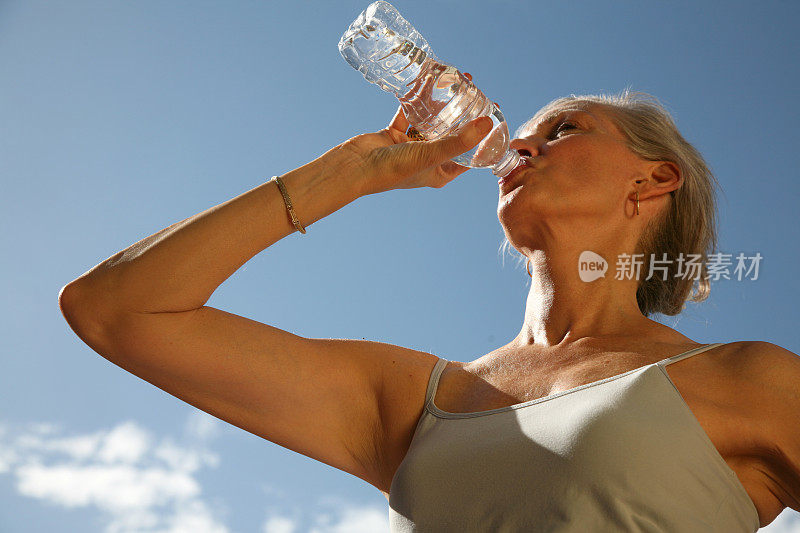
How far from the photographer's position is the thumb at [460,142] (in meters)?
1.53

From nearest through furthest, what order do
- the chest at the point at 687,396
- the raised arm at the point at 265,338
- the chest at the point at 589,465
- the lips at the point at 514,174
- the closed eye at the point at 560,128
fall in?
the chest at the point at 589,465
the chest at the point at 687,396
the raised arm at the point at 265,338
the lips at the point at 514,174
the closed eye at the point at 560,128

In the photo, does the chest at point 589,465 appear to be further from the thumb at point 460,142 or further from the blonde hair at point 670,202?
the blonde hair at point 670,202

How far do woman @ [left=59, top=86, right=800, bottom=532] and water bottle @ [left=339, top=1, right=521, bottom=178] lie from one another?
54 millimetres

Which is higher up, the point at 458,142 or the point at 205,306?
the point at 458,142

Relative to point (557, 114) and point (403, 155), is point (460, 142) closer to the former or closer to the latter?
point (403, 155)

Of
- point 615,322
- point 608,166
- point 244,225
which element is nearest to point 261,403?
point 244,225

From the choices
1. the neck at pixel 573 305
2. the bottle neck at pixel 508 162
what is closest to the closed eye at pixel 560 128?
the bottle neck at pixel 508 162

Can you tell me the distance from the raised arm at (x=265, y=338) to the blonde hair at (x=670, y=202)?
530 mm

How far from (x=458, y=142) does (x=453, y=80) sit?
301 millimetres

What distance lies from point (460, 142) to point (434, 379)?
1.62 ft

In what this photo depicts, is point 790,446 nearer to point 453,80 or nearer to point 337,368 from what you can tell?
point 337,368

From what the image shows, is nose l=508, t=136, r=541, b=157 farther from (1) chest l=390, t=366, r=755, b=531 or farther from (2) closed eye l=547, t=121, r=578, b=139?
(1) chest l=390, t=366, r=755, b=531

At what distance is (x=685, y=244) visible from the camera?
1.97 meters

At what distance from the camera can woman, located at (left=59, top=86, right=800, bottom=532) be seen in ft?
4.11
